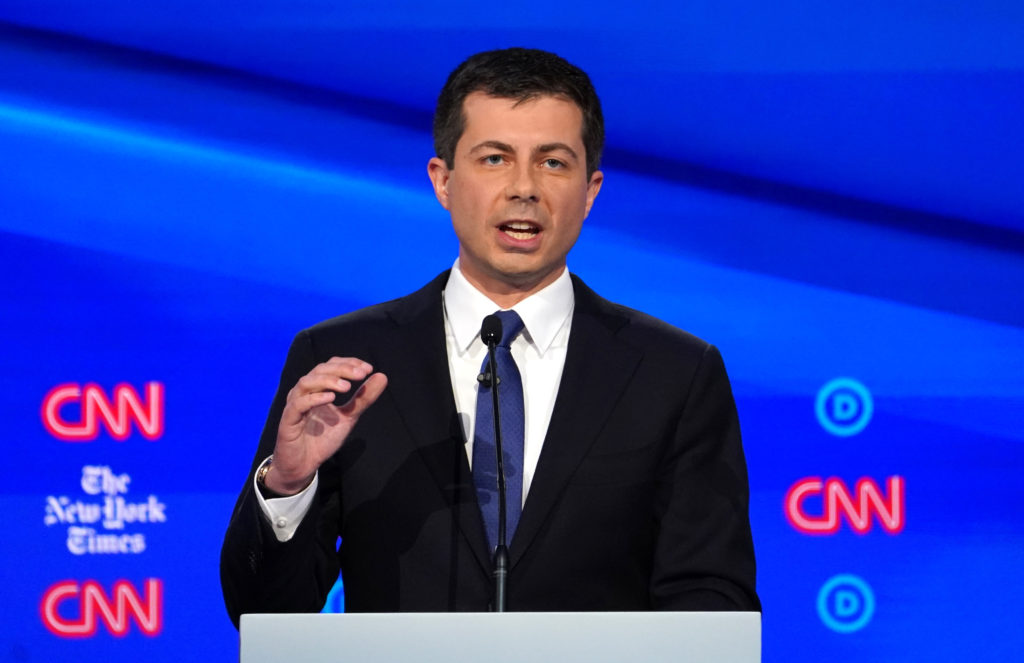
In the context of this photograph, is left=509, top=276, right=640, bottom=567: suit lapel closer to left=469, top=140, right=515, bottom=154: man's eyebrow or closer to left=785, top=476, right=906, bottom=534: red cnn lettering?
left=469, top=140, right=515, bottom=154: man's eyebrow

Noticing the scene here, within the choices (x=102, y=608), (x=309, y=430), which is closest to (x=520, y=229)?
(x=309, y=430)

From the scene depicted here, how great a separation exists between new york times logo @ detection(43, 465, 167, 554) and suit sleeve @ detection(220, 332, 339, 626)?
1.13 metres

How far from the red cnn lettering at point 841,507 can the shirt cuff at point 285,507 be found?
5.34ft

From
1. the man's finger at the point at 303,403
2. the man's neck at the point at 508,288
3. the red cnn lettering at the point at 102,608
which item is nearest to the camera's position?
the man's finger at the point at 303,403

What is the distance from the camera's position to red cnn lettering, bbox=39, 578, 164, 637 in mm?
3191

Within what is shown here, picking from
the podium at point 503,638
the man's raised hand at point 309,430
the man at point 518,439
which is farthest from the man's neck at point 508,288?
the podium at point 503,638

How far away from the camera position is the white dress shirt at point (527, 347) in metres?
2.23

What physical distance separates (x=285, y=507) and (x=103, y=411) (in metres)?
1.41

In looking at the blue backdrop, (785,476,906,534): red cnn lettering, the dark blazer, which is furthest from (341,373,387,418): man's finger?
(785,476,906,534): red cnn lettering

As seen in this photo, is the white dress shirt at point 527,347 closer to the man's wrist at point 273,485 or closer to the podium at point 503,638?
the man's wrist at point 273,485

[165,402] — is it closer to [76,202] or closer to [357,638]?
[76,202]

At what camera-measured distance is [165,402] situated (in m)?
3.24

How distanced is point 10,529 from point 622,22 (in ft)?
6.23

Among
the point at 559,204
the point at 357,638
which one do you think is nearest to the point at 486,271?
the point at 559,204
